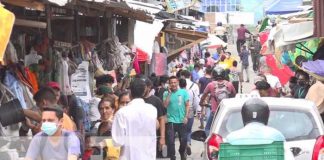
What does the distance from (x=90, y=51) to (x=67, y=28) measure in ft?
2.72

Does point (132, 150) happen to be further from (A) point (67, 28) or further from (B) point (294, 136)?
(A) point (67, 28)

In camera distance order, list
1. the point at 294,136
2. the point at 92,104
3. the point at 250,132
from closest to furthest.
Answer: the point at 250,132
the point at 294,136
the point at 92,104

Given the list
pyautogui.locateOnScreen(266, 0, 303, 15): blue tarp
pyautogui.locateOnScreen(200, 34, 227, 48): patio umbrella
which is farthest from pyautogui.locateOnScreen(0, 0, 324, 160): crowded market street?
pyautogui.locateOnScreen(200, 34, 227, 48): patio umbrella

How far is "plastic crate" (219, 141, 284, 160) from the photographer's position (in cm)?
503

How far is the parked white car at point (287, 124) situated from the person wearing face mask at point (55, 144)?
169 cm

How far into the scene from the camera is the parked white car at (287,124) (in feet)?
24.9

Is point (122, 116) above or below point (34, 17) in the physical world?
below

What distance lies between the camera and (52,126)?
6.63 meters

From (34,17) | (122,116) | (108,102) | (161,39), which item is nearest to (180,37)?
(161,39)

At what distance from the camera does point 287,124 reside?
7.87m

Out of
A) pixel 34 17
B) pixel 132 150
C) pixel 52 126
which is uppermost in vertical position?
pixel 34 17

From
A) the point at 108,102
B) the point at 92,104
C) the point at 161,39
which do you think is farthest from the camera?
the point at 161,39

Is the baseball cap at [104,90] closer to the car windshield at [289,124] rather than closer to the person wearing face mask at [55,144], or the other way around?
the car windshield at [289,124]

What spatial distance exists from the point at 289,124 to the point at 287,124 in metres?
0.02
